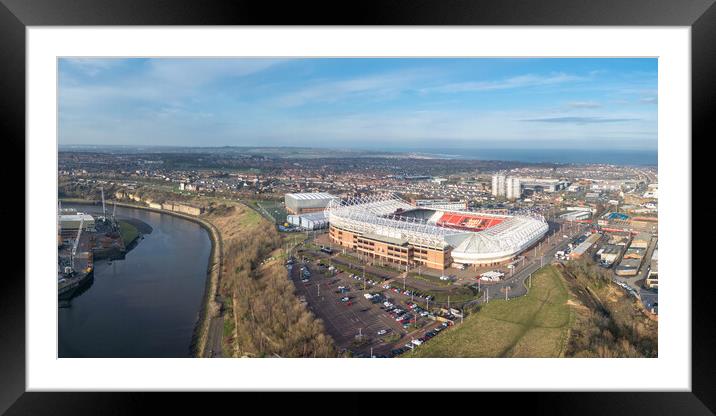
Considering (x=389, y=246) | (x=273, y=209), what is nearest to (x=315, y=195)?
(x=273, y=209)

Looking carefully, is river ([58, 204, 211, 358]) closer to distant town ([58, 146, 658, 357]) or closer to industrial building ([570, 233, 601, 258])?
distant town ([58, 146, 658, 357])

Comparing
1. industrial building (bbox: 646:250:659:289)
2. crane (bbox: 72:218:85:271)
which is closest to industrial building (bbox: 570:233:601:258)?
industrial building (bbox: 646:250:659:289)

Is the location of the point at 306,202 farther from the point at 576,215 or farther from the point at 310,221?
the point at 576,215

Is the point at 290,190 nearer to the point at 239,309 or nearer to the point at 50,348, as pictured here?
the point at 239,309

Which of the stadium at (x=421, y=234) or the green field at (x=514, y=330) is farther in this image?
the stadium at (x=421, y=234)
